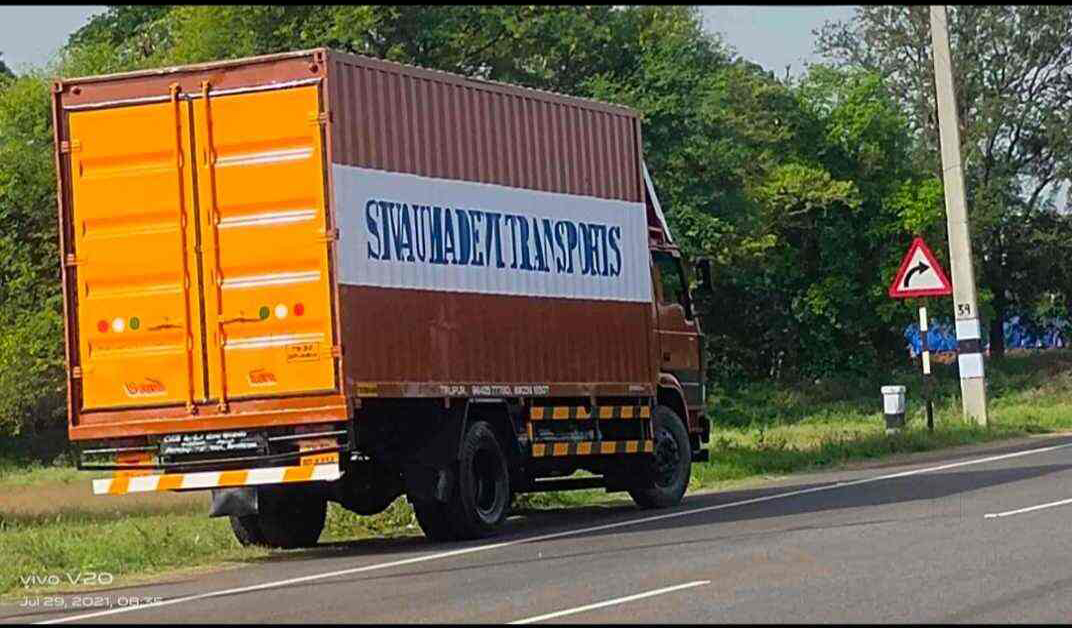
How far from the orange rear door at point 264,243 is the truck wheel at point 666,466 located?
579cm

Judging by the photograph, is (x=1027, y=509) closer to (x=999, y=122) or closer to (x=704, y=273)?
(x=704, y=273)

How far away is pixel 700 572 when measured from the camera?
13.7 meters

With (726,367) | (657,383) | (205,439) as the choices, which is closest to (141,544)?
(205,439)

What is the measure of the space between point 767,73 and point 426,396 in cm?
4314

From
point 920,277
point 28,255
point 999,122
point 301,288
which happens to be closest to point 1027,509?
point 301,288

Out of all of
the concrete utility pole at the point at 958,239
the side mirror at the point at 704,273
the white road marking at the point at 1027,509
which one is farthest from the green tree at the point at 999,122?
the white road marking at the point at 1027,509

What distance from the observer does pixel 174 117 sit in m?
16.4

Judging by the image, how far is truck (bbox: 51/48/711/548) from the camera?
1596 cm

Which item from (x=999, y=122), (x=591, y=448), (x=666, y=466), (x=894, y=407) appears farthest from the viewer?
(x=999, y=122)

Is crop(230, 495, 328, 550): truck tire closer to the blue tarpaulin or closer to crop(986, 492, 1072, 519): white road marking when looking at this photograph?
crop(986, 492, 1072, 519): white road marking

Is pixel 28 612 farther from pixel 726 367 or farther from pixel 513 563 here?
pixel 726 367

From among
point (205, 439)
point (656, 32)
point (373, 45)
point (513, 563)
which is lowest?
point (513, 563)

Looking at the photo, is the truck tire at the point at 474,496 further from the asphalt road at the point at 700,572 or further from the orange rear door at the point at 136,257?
the orange rear door at the point at 136,257

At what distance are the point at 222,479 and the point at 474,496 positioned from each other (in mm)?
2517
